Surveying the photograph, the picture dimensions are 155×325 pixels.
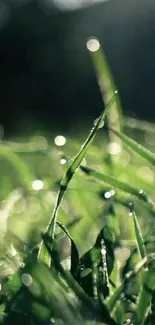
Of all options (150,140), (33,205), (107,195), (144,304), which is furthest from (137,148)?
(150,140)

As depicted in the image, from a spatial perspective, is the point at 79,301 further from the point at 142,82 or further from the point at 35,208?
the point at 142,82

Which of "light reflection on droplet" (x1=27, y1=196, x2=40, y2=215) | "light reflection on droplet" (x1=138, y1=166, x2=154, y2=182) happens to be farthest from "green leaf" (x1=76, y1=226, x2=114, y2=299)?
"light reflection on droplet" (x1=138, y1=166, x2=154, y2=182)

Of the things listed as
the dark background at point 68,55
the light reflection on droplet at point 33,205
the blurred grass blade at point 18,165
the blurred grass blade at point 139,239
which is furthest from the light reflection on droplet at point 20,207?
the dark background at point 68,55

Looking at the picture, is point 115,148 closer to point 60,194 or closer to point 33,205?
point 33,205

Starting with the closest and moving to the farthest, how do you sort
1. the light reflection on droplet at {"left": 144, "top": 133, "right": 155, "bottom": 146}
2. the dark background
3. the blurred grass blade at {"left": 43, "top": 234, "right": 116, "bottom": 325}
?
1. the blurred grass blade at {"left": 43, "top": 234, "right": 116, "bottom": 325}
2. the light reflection on droplet at {"left": 144, "top": 133, "right": 155, "bottom": 146}
3. the dark background

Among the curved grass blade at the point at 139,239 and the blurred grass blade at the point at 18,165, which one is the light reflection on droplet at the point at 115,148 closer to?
the blurred grass blade at the point at 18,165

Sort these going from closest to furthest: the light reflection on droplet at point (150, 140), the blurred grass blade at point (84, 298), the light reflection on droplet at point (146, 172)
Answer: the blurred grass blade at point (84, 298) → the light reflection on droplet at point (146, 172) → the light reflection on droplet at point (150, 140)

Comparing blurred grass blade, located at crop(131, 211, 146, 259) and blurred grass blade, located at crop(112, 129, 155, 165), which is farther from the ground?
blurred grass blade, located at crop(112, 129, 155, 165)

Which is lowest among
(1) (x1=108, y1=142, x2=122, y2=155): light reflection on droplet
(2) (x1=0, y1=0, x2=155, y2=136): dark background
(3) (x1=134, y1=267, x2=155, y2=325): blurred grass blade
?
(3) (x1=134, y1=267, x2=155, y2=325): blurred grass blade

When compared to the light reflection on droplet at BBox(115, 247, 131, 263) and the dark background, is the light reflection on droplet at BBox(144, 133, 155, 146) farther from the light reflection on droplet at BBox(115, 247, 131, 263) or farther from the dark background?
the dark background
